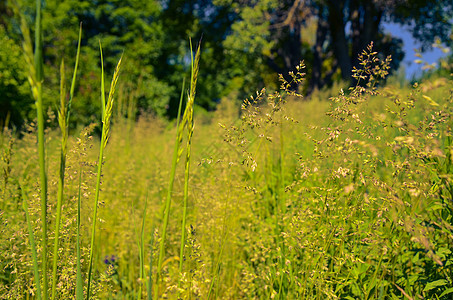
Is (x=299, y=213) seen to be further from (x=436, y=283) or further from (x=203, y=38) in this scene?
(x=203, y=38)

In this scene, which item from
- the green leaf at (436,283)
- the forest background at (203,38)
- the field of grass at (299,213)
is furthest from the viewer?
the forest background at (203,38)

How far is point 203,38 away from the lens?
19.2m

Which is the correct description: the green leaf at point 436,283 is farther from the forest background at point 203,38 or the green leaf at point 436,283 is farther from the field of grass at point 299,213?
the forest background at point 203,38

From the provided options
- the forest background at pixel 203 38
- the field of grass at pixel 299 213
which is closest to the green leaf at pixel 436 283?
the field of grass at pixel 299 213

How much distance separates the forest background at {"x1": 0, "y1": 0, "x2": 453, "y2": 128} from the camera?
1232 cm

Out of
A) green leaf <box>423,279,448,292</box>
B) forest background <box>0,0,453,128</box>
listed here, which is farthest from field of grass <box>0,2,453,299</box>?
forest background <box>0,0,453,128</box>

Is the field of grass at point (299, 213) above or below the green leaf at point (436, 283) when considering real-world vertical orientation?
above

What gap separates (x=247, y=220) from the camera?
270 centimetres

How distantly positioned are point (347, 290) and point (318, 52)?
16466mm

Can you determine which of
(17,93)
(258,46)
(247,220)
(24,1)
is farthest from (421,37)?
(24,1)

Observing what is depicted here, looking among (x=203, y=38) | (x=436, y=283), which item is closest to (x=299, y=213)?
(x=436, y=283)

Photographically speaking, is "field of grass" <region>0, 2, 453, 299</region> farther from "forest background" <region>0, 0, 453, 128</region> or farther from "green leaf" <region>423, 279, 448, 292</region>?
"forest background" <region>0, 0, 453, 128</region>

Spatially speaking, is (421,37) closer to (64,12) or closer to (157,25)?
(157,25)

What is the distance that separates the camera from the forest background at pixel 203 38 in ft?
40.4
